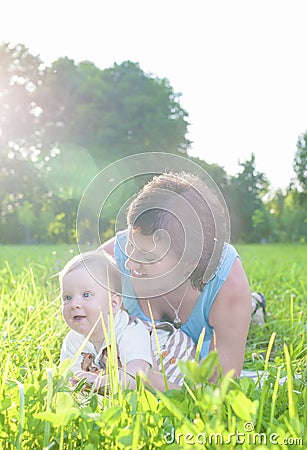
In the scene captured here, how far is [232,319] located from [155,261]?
37 centimetres

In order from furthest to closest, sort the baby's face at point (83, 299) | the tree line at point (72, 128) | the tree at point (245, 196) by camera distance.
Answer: the tree line at point (72, 128) < the tree at point (245, 196) < the baby's face at point (83, 299)

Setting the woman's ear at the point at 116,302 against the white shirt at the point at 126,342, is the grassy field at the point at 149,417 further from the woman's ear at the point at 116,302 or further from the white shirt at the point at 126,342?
the woman's ear at the point at 116,302

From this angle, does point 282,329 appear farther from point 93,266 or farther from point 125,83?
point 125,83

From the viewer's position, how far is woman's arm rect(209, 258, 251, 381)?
6.67 ft

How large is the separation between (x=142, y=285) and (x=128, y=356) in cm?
34

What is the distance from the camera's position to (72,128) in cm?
1912

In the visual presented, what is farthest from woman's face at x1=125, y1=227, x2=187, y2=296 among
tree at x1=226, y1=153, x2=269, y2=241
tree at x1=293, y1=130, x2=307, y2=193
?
tree at x1=293, y1=130, x2=307, y2=193

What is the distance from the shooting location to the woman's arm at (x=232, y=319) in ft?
6.67

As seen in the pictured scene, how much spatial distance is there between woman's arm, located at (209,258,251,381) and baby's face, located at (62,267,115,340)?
1.34 ft

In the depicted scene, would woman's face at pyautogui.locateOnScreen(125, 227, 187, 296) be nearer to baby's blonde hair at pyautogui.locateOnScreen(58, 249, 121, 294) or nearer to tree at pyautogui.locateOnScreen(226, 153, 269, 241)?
baby's blonde hair at pyautogui.locateOnScreen(58, 249, 121, 294)

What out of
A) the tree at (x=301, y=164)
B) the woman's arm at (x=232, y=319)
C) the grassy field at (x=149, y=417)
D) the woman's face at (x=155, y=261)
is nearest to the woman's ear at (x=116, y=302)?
the woman's face at (x=155, y=261)

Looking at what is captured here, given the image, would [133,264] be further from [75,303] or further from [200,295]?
[200,295]

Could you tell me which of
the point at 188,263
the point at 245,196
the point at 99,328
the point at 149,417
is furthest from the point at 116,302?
the point at 245,196

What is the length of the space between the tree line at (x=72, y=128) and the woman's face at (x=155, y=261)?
1509 centimetres
